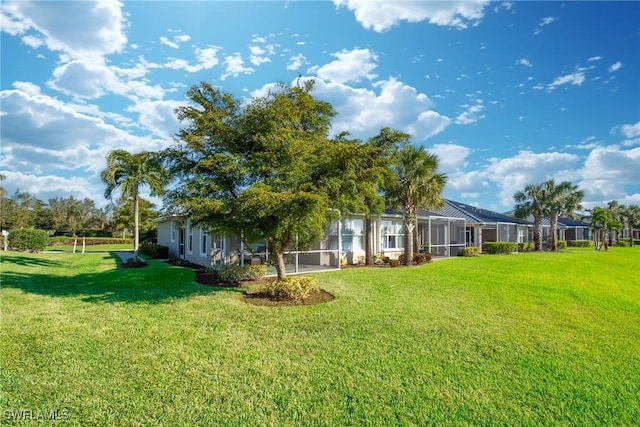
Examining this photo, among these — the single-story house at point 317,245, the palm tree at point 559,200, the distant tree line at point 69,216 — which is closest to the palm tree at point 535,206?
the palm tree at point 559,200

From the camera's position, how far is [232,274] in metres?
13.1

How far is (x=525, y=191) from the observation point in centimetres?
3781

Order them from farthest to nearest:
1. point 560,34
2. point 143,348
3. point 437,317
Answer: point 560,34 < point 437,317 < point 143,348

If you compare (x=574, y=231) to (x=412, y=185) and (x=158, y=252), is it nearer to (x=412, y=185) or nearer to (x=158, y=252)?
(x=412, y=185)

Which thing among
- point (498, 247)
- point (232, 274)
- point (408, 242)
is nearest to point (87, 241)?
point (232, 274)

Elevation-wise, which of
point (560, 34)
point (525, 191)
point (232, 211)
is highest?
point (560, 34)

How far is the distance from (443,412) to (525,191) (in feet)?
128

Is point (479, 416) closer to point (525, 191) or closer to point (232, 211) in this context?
point (232, 211)

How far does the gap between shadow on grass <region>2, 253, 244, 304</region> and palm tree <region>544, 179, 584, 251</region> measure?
35914 millimetres

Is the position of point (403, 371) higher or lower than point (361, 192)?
lower

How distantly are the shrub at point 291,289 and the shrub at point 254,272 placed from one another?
2590mm

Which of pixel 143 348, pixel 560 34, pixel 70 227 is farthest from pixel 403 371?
pixel 70 227

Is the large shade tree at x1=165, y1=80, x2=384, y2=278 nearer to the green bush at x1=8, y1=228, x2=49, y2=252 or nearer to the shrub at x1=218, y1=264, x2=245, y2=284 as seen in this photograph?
the shrub at x1=218, y1=264, x2=245, y2=284

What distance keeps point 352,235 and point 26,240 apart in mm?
24876
